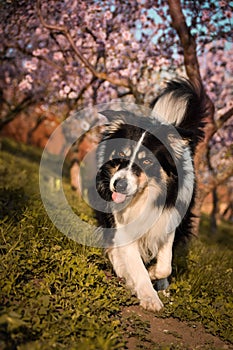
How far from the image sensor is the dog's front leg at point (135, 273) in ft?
12.6

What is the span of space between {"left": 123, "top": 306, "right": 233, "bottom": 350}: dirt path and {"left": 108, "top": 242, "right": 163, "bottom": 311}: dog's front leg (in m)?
0.12

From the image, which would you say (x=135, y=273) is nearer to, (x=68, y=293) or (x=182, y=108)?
(x=68, y=293)

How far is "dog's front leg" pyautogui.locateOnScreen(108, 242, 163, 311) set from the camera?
383 cm

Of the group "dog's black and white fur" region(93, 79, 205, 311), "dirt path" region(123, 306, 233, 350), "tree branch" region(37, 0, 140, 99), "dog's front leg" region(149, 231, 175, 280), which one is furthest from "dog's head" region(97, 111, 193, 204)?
"tree branch" region(37, 0, 140, 99)

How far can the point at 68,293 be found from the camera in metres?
3.37

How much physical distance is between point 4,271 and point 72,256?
81cm

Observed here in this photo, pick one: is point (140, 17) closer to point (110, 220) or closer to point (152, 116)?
point (152, 116)

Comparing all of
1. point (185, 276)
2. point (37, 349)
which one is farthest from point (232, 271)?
point (37, 349)

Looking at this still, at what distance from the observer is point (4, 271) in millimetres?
3238

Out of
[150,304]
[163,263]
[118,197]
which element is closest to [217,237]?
[163,263]

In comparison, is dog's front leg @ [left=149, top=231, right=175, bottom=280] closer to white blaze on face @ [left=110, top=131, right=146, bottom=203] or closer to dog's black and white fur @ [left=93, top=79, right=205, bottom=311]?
dog's black and white fur @ [left=93, top=79, right=205, bottom=311]

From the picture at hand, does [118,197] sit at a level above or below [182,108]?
below

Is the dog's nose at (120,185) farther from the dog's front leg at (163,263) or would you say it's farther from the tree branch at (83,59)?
the tree branch at (83,59)

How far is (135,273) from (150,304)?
34cm
